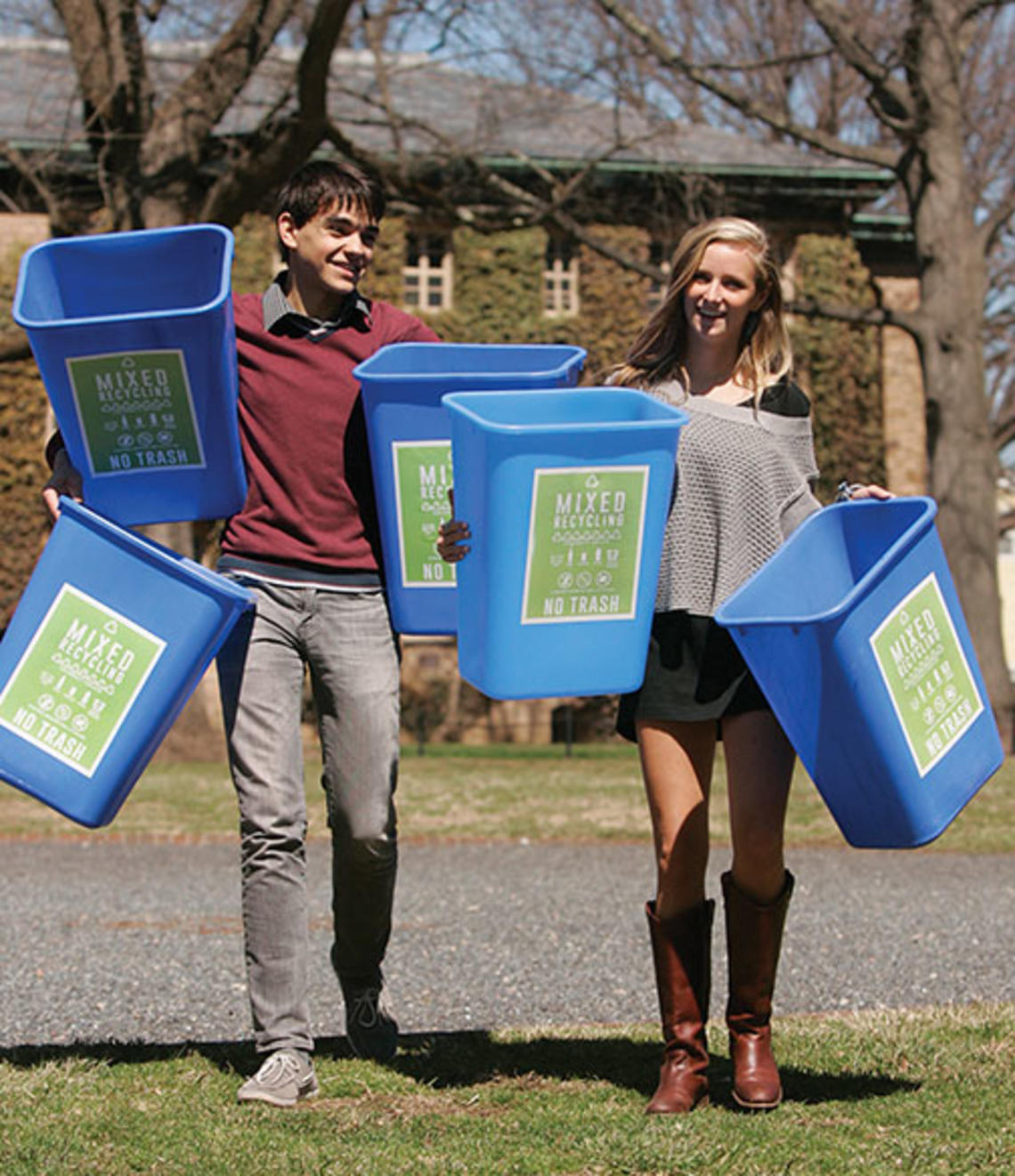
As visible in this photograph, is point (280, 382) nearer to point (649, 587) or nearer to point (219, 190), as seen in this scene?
point (649, 587)

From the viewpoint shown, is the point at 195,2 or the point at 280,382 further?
the point at 195,2

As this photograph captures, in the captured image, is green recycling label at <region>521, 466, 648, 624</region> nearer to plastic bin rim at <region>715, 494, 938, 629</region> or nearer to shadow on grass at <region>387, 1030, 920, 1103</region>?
plastic bin rim at <region>715, 494, 938, 629</region>

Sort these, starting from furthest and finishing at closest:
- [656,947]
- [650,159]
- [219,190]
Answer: [650,159] → [219,190] → [656,947]

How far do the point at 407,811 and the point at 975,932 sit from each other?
5.29 metres

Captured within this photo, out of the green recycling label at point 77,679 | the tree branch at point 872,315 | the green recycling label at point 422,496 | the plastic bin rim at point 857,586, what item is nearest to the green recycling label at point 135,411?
the green recycling label at point 77,679

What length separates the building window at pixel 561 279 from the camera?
22703 millimetres

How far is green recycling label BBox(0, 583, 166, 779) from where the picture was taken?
3.67 meters

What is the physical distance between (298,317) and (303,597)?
65 centimetres

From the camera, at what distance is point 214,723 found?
1695 centimetres

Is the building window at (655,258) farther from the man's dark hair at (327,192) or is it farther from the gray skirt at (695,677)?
the gray skirt at (695,677)

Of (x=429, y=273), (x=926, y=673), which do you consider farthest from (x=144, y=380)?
(x=429, y=273)

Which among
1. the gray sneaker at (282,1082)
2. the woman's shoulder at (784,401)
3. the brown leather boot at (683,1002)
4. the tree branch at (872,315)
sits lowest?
the tree branch at (872,315)

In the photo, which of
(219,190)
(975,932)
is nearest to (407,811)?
(975,932)

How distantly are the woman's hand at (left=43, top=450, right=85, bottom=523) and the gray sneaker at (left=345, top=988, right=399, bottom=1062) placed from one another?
1366mm
